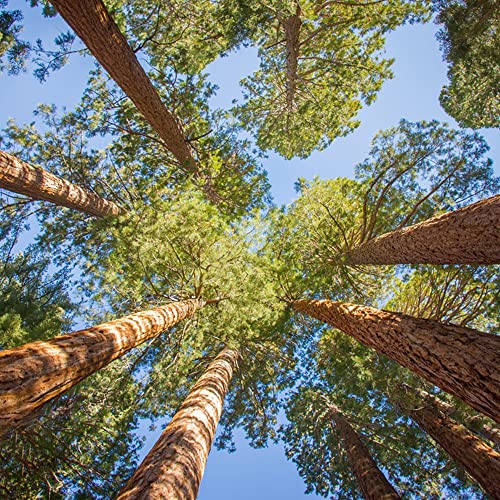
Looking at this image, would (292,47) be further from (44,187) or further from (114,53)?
(44,187)

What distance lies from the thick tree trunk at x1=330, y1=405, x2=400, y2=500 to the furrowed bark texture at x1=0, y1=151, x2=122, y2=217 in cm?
778

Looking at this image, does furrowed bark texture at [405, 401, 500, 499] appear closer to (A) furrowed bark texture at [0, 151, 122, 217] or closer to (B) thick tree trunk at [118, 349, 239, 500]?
(B) thick tree trunk at [118, 349, 239, 500]

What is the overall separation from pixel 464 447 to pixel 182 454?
18.4 feet

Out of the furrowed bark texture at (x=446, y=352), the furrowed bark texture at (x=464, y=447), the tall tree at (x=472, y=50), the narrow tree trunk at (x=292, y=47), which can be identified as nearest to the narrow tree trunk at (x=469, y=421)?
the furrowed bark texture at (x=464, y=447)

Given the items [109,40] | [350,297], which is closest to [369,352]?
[350,297]

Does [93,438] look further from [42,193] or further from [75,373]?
[42,193]

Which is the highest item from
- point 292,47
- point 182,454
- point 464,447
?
point 292,47

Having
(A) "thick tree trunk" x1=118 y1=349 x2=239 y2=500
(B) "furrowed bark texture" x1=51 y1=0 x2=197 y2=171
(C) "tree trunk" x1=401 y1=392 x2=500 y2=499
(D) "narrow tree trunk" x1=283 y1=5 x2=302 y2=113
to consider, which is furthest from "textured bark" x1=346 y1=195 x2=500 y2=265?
(D) "narrow tree trunk" x1=283 y1=5 x2=302 y2=113

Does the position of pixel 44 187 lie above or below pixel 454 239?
above

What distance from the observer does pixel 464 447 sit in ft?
20.8

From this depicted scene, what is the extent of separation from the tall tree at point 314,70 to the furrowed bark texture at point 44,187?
4422mm

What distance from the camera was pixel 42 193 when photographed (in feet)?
24.1

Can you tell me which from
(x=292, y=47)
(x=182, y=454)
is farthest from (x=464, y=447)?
(x=292, y=47)

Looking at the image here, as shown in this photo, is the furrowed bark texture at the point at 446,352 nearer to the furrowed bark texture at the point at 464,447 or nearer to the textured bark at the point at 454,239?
the textured bark at the point at 454,239
